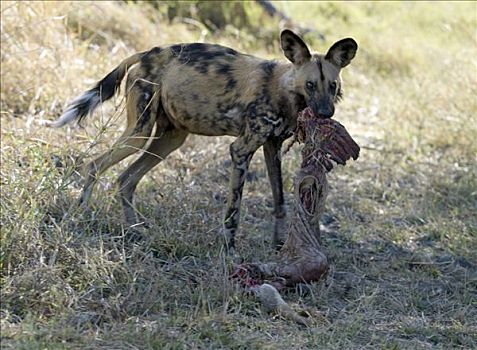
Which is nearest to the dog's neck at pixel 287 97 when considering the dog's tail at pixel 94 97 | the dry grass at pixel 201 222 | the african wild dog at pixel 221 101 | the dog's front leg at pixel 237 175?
the african wild dog at pixel 221 101

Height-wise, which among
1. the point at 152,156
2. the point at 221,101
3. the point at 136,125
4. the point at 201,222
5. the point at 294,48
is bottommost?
the point at 201,222

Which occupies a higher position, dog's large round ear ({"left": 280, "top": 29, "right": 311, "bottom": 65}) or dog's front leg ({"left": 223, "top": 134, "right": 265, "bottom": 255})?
dog's large round ear ({"left": 280, "top": 29, "right": 311, "bottom": 65})

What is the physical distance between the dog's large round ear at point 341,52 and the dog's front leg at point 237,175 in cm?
55

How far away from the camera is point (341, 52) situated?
473 cm

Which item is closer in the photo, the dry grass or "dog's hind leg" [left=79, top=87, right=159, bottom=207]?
the dry grass

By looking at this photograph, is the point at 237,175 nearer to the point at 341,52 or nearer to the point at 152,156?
the point at 152,156

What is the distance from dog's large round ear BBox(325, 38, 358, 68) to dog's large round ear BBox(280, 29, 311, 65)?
12 centimetres

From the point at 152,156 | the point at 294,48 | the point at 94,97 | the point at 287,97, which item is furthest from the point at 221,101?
the point at 94,97

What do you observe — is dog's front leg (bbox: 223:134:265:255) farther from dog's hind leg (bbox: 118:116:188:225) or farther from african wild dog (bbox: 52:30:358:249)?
dog's hind leg (bbox: 118:116:188:225)

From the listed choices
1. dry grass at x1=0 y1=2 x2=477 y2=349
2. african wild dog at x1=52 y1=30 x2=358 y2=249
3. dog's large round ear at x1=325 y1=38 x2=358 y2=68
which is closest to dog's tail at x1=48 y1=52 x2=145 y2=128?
african wild dog at x1=52 y1=30 x2=358 y2=249

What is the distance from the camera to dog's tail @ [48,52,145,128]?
5.03 meters

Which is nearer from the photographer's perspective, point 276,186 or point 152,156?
point 276,186

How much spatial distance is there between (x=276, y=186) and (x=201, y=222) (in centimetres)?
52

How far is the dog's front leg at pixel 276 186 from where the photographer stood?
197 inches
